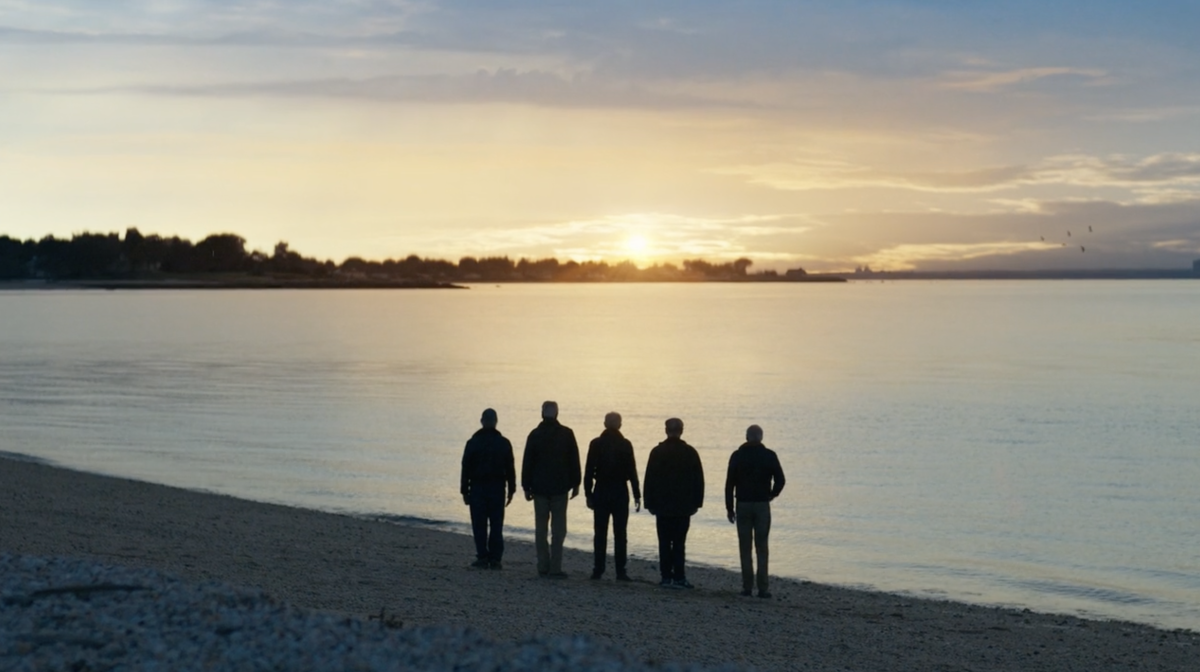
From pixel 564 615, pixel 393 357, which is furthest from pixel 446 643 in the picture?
pixel 393 357

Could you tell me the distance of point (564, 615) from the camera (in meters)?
10.8

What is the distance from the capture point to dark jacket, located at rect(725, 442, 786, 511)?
12273mm

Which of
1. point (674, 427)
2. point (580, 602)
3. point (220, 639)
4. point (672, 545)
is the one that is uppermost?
point (674, 427)

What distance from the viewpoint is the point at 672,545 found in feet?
42.7

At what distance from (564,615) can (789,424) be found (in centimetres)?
2511

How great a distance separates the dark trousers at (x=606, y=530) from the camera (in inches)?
510

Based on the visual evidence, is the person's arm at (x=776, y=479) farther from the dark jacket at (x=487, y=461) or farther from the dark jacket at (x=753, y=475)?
the dark jacket at (x=487, y=461)

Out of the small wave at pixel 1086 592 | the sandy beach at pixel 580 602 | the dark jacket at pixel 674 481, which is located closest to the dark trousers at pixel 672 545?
the dark jacket at pixel 674 481

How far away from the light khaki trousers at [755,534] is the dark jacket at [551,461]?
1858mm

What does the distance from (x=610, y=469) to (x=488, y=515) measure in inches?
65.2

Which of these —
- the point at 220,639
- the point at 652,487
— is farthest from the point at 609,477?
the point at 220,639

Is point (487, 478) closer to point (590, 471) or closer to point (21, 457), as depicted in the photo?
point (590, 471)

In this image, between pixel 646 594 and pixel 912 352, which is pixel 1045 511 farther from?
pixel 912 352

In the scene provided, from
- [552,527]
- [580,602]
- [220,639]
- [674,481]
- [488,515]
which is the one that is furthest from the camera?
[488,515]
